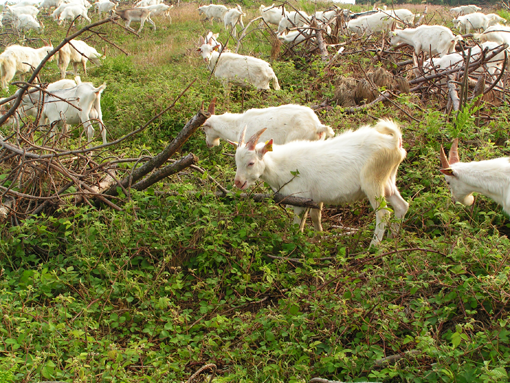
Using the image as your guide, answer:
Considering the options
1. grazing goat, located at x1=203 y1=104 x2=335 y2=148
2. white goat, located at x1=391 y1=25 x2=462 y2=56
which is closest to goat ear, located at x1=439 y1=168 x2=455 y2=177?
grazing goat, located at x1=203 y1=104 x2=335 y2=148

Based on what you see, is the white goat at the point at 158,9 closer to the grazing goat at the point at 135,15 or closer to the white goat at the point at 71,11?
the grazing goat at the point at 135,15

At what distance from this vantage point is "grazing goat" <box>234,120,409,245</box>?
15.2 feet

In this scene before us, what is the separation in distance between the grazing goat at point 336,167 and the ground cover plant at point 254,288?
25cm

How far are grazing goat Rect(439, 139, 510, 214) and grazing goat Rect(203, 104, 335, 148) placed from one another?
168 cm

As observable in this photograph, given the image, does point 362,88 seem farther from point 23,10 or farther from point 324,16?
point 23,10

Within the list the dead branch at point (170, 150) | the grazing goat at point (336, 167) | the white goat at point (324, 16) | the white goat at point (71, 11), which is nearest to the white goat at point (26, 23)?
the white goat at point (71, 11)

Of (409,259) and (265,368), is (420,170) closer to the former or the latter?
(409,259)

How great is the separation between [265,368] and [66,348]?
4.73 ft

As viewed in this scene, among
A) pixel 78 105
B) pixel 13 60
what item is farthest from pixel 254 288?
pixel 13 60

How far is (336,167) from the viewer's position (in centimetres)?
478

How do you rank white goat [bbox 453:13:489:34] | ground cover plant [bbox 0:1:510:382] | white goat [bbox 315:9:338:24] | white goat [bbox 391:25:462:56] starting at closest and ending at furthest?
ground cover plant [bbox 0:1:510:382]
white goat [bbox 391:25:462:56]
white goat [bbox 315:9:338:24]
white goat [bbox 453:13:489:34]

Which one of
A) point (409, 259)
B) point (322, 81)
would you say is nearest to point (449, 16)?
point (322, 81)

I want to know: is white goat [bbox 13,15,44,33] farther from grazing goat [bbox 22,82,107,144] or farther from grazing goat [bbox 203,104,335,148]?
grazing goat [bbox 203,104,335,148]

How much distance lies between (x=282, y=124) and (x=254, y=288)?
2.90 m
